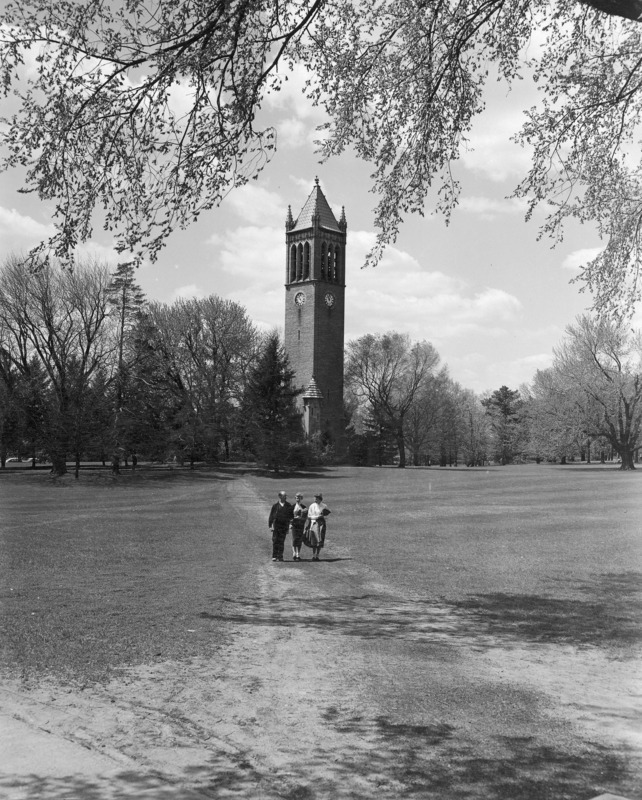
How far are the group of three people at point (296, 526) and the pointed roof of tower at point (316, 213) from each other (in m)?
59.4

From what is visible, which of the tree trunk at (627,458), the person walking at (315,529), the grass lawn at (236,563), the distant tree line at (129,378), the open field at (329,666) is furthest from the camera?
the tree trunk at (627,458)

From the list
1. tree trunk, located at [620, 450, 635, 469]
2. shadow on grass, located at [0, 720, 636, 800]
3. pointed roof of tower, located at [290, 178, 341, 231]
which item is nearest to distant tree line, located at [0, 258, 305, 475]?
pointed roof of tower, located at [290, 178, 341, 231]

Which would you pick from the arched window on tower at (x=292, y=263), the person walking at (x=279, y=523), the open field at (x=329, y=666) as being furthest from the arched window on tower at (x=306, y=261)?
the person walking at (x=279, y=523)

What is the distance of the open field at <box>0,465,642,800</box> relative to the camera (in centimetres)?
575

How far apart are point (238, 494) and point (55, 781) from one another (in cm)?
3408

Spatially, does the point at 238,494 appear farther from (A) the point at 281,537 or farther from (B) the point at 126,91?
(B) the point at 126,91

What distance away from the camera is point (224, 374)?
6119 centimetres

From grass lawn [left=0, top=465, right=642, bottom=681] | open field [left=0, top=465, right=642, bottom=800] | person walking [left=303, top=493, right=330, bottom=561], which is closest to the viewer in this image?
open field [left=0, top=465, right=642, bottom=800]

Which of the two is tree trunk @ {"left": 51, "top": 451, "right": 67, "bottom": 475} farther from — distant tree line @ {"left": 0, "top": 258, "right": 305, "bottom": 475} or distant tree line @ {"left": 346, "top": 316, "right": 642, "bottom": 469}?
distant tree line @ {"left": 346, "top": 316, "right": 642, "bottom": 469}

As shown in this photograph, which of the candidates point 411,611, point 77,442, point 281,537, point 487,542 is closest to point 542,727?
point 411,611

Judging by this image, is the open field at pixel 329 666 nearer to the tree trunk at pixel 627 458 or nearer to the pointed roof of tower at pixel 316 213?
the tree trunk at pixel 627 458

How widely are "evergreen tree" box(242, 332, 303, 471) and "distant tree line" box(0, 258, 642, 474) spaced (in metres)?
0.08

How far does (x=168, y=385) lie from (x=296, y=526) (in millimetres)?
42834

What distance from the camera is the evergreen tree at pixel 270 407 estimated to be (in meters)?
56.0
